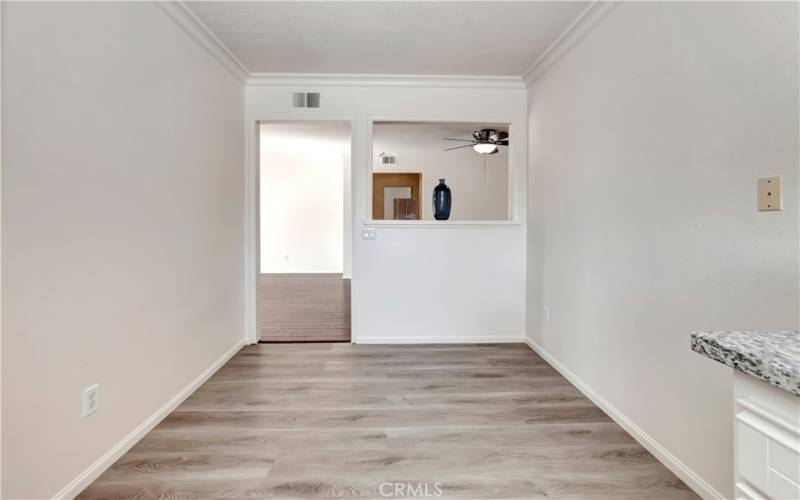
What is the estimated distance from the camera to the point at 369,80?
3469 mm

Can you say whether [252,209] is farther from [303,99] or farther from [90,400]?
[90,400]

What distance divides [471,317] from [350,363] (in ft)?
4.04

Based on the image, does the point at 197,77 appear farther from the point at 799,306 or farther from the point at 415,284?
the point at 799,306

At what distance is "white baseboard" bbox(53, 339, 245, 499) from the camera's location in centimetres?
158

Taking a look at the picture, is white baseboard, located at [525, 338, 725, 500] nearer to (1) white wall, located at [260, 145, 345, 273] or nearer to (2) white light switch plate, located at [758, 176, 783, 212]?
(2) white light switch plate, located at [758, 176, 783, 212]

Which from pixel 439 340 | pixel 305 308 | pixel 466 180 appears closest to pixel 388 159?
pixel 466 180

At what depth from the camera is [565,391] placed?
2562mm

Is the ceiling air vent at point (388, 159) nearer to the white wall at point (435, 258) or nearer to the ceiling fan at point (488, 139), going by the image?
the ceiling fan at point (488, 139)

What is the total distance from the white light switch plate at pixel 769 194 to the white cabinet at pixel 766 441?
89 cm

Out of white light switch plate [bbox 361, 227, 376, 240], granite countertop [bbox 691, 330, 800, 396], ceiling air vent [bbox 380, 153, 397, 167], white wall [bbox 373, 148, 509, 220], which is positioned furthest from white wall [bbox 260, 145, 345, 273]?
granite countertop [bbox 691, 330, 800, 396]

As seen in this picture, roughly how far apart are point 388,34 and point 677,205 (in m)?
2.05

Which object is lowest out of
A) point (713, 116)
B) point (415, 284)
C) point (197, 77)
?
point (415, 284)

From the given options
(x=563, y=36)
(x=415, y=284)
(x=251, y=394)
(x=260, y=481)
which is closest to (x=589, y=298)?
(x=415, y=284)

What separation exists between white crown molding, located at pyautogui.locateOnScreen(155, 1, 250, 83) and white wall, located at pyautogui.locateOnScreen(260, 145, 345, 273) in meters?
4.58
